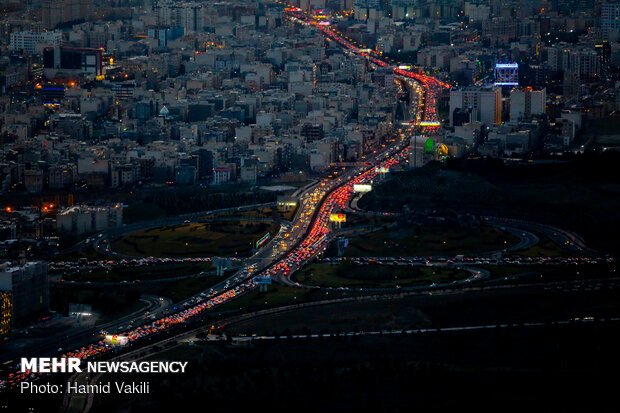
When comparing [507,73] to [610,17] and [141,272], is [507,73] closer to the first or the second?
[610,17]

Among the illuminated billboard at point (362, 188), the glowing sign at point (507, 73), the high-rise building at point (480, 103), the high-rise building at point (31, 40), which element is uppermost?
the high-rise building at point (31, 40)

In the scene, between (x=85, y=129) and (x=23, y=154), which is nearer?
(x=23, y=154)

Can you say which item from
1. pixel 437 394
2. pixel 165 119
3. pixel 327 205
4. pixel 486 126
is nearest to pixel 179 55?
pixel 165 119

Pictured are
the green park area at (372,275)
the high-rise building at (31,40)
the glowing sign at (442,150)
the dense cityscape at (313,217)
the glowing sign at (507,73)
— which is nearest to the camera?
the dense cityscape at (313,217)

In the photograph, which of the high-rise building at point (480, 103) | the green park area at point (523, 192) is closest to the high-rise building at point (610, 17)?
the high-rise building at point (480, 103)

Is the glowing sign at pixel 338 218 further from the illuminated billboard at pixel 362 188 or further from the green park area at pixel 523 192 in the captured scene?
the illuminated billboard at pixel 362 188

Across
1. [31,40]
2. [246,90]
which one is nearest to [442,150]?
[246,90]

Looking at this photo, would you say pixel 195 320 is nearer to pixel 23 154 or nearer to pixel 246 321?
pixel 246 321
